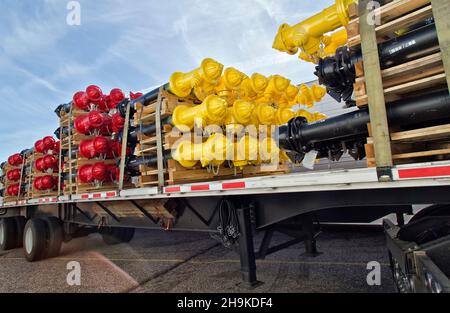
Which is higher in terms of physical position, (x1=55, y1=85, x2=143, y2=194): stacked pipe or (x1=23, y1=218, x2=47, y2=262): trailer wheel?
(x1=55, y1=85, x2=143, y2=194): stacked pipe

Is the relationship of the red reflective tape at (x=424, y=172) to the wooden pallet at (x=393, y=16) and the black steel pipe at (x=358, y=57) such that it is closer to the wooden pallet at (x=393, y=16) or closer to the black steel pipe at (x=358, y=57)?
the black steel pipe at (x=358, y=57)

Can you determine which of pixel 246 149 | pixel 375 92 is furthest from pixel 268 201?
pixel 375 92

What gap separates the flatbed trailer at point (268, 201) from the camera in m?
2.07

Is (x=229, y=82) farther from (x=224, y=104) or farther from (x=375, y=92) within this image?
(x=375, y=92)

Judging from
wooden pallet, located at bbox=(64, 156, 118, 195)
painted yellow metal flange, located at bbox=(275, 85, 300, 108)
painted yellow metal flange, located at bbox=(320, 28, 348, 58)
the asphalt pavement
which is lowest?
the asphalt pavement

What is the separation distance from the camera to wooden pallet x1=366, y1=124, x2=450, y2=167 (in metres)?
2.04

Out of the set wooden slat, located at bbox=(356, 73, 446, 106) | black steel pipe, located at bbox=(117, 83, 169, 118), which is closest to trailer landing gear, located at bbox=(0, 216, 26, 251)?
black steel pipe, located at bbox=(117, 83, 169, 118)

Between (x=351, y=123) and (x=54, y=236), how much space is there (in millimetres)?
6648

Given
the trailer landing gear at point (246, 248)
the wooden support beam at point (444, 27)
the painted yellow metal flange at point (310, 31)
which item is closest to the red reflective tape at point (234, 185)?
the trailer landing gear at point (246, 248)

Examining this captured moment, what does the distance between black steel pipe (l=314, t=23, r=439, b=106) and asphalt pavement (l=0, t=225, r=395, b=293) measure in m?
2.40

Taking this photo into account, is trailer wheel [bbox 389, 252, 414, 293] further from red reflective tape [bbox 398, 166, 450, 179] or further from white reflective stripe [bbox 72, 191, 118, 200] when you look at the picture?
white reflective stripe [bbox 72, 191, 118, 200]

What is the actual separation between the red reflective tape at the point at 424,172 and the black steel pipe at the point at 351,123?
570 millimetres

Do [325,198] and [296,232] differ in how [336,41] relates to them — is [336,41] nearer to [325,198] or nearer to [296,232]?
[325,198]
